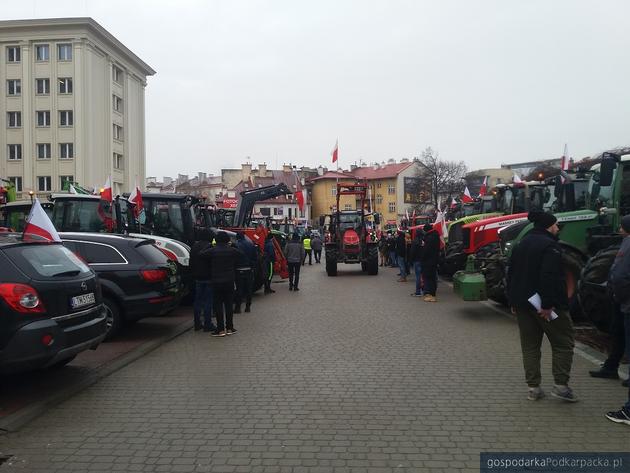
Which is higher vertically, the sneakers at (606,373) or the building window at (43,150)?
the building window at (43,150)

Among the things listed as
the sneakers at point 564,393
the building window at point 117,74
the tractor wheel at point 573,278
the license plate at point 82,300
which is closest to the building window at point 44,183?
the building window at point 117,74

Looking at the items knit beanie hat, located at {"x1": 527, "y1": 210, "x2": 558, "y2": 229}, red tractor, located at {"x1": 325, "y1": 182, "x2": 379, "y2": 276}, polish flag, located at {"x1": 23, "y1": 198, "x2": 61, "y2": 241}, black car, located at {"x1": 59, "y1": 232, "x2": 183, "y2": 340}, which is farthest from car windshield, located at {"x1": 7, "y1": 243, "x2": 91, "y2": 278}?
red tractor, located at {"x1": 325, "y1": 182, "x2": 379, "y2": 276}

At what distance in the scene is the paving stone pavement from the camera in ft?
15.1

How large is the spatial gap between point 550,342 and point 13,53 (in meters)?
52.0

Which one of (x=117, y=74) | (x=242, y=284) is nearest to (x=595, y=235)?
(x=242, y=284)

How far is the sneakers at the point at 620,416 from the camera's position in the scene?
17.1ft

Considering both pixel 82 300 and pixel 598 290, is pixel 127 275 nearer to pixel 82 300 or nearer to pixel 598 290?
pixel 82 300

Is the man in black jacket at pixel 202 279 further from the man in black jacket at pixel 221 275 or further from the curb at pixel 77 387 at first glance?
the curb at pixel 77 387

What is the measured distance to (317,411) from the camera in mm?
5684

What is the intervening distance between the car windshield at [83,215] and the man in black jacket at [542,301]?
9823 mm

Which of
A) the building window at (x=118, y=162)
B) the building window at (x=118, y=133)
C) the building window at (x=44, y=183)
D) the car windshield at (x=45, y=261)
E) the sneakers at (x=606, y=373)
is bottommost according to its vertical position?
the sneakers at (x=606, y=373)

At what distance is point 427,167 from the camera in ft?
219

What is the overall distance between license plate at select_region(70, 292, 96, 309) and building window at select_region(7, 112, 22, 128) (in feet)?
156

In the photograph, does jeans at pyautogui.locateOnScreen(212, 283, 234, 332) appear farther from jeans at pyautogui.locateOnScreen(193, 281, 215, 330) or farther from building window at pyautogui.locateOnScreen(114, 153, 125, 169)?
building window at pyautogui.locateOnScreen(114, 153, 125, 169)
